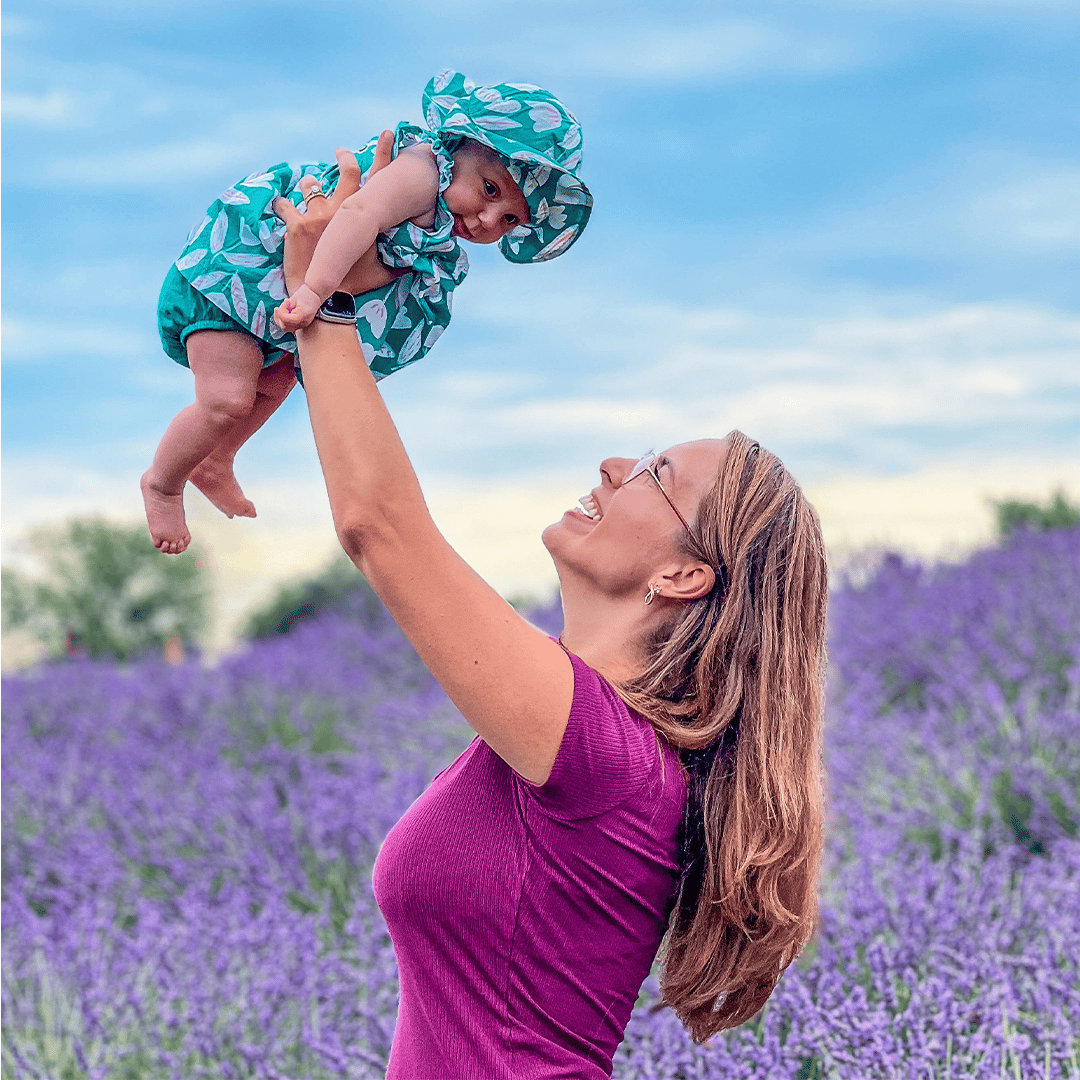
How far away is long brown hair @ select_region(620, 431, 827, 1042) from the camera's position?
1.56 meters

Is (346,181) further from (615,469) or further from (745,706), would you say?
(745,706)

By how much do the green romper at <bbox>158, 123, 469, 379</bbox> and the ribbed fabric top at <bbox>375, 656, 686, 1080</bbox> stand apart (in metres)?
0.52

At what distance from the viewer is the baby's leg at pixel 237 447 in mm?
1716

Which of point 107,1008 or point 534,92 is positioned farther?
point 107,1008

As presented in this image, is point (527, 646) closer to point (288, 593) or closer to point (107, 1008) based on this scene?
point (107, 1008)

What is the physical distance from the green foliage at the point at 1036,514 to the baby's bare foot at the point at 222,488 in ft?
24.3

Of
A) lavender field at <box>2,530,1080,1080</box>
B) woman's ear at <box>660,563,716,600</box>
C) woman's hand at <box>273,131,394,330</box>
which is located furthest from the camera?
lavender field at <box>2,530,1080,1080</box>

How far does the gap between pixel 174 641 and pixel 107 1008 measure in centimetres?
775

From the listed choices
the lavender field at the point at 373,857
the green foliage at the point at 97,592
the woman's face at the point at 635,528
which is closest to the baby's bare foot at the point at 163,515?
the woman's face at the point at 635,528

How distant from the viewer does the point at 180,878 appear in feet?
13.0

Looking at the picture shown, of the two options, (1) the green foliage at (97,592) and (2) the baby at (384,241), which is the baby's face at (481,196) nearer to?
(2) the baby at (384,241)

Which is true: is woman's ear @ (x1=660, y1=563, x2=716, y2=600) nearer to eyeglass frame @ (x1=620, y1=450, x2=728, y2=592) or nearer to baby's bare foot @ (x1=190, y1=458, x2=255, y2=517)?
eyeglass frame @ (x1=620, y1=450, x2=728, y2=592)

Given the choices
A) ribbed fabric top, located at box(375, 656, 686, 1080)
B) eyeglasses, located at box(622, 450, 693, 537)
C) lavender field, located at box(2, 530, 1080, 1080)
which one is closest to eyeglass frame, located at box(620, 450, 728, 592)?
eyeglasses, located at box(622, 450, 693, 537)

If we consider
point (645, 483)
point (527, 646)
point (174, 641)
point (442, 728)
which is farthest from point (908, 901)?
point (174, 641)
